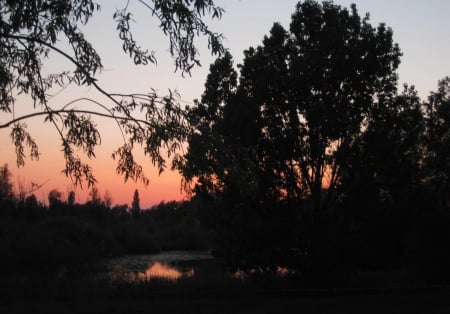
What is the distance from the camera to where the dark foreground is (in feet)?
50.4

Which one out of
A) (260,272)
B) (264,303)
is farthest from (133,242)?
(264,303)

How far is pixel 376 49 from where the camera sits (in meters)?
20.5

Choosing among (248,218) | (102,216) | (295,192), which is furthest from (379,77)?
(102,216)

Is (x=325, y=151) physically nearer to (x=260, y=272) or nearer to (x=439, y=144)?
→ (x=260, y=272)

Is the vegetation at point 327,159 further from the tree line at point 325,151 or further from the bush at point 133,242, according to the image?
the bush at point 133,242

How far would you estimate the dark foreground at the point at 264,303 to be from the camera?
15.4m

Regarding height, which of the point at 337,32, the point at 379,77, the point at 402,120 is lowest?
the point at 402,120

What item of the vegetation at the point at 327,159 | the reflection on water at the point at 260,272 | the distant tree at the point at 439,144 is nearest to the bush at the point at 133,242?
the reflection on water at the point at 260,272

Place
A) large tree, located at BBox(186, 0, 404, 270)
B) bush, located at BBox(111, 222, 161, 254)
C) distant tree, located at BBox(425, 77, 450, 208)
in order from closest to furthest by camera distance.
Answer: large tree, located at BBox(186, 0, 404, 270), distant tree, located at BBox(425, 77, 450, 208), bush, located at BBox(111, 222, 161, 254)

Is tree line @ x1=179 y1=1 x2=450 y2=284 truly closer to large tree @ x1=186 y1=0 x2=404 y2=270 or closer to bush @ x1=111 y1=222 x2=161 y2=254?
large tree @ x1=186 y1=0 x2=404 y2=270

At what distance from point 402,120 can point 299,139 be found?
158 inches

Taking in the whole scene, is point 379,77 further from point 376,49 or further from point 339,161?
point 339,161

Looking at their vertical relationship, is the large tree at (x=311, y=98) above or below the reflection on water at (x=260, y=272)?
above

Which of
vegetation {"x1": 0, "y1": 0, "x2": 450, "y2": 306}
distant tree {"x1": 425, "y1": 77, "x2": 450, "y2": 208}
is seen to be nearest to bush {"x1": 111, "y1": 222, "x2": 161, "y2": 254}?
vegetation {"x1": 0, "y1": 0, "x2": 450, "y2": 306}
